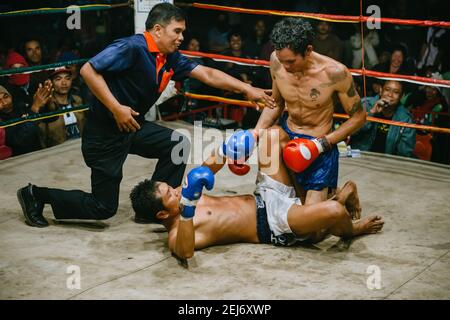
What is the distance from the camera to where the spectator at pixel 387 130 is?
473 centimetres

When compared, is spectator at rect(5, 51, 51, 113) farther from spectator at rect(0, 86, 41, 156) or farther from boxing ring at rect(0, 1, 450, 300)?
boxing ring at rect(0, 1, 450, 300)

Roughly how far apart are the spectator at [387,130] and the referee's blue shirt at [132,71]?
186 centimetres

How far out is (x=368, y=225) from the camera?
332 cm

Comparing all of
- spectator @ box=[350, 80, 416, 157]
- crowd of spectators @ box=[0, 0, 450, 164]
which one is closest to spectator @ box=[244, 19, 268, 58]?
crowd of spectators @ box=[0, 0, 450, 164]

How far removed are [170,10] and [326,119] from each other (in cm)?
94

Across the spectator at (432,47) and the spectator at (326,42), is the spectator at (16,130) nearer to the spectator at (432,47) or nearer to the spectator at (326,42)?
the spectator at (326,42)

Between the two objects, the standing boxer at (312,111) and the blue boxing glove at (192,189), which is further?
the standing boxer at (312,111)

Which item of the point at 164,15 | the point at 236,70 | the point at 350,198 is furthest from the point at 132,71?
the point at 236,70

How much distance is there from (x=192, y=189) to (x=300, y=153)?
2.08ft

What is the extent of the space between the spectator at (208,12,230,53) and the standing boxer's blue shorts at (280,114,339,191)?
373 centimetres

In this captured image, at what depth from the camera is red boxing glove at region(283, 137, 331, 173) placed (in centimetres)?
317

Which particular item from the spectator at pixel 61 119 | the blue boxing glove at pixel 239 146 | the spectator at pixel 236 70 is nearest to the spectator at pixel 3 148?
the spectator at pixel 61 119

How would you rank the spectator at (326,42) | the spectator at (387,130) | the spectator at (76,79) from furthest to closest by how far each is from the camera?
the spectator at (326,42) → the spectator at (76,79) → the spectator at (387,130)

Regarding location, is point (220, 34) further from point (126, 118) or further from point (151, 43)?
point (126, 118)
